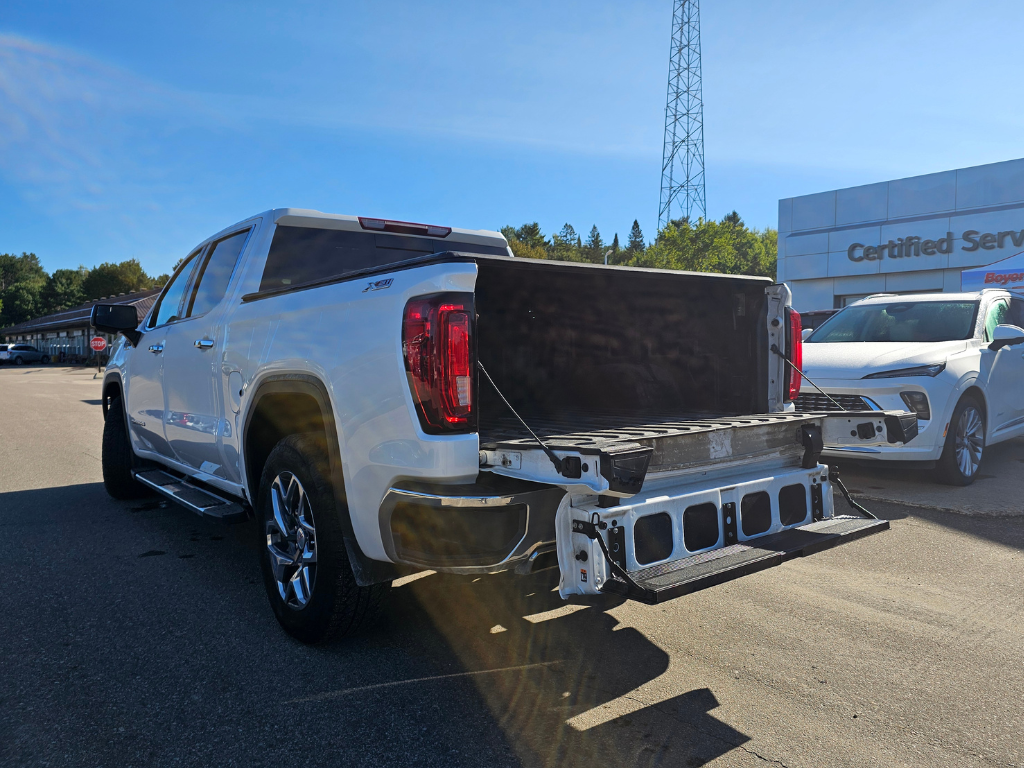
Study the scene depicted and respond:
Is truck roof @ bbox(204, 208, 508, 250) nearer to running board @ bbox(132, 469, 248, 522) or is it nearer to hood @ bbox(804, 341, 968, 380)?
running board @ bbox(132, 469, 248, 522)

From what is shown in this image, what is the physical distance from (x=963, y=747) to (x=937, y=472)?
4.58 metres

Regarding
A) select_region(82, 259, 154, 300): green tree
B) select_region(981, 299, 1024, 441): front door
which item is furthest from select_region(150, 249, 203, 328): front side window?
select_region(82, 259, 154, 300): green tree

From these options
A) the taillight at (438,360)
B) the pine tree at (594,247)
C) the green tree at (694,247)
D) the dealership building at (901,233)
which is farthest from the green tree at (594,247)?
the taillight at (438,360)

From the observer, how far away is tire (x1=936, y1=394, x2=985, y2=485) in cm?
641

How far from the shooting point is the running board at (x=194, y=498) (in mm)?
3896

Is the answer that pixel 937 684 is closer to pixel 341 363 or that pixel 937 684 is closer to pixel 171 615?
pixel 341 363

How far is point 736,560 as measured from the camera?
109 inches

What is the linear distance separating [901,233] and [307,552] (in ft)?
81.5

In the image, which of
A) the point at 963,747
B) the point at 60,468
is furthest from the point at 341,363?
the point at 60,468

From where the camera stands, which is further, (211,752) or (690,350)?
(690,350)

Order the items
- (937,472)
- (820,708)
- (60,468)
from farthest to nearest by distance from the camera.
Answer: (60,468)
(937,472)
(820,708)

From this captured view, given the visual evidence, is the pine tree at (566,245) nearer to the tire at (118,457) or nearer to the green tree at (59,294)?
the green tree at (59,294)

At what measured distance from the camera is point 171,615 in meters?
3.73

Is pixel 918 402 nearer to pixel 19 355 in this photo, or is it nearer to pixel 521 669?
pixel 521 669
